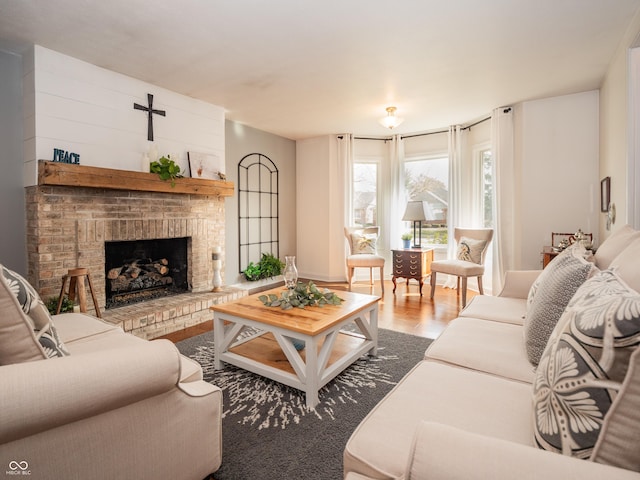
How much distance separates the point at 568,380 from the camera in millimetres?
744

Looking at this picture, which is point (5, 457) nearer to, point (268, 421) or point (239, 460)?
point (239, 460)

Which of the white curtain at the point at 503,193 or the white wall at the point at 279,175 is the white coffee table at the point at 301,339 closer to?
the white wall at the point at 279,175

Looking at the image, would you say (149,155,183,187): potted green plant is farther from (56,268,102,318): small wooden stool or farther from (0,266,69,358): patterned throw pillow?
(0,266,69,358): patterned throw pillow

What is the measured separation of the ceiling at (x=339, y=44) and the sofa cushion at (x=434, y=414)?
2.29 meters

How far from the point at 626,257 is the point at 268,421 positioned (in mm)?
1763

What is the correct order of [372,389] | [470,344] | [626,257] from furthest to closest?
[372,389], [470,344], [626,257]

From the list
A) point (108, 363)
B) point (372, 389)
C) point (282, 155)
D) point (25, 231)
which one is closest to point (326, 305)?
point (372, 389)

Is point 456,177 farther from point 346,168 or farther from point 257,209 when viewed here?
point 257,209

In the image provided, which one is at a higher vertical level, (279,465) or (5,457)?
(5,457)

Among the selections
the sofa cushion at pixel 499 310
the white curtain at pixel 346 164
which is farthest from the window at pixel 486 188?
the sofa cushion at pixel 499 310

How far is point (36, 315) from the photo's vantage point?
117 centimetres

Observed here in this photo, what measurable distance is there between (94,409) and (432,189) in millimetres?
5380

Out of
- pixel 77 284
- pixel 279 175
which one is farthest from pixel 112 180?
pixel 279 175

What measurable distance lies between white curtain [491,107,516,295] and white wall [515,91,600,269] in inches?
3.6
